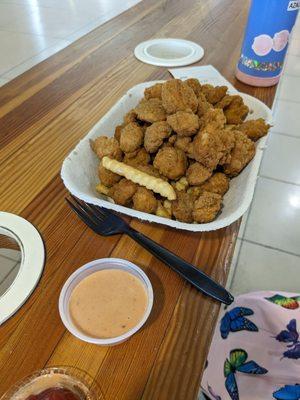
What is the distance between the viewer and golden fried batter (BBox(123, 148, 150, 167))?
0.59 meters

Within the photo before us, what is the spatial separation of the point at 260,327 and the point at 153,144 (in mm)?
444

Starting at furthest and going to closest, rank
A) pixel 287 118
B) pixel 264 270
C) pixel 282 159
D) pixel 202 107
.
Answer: pixel 287 118, pixel 282 159, pixel 264 270, pixel 202 107

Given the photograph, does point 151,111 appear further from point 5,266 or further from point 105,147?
point 5,266

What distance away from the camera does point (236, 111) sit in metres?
0.66

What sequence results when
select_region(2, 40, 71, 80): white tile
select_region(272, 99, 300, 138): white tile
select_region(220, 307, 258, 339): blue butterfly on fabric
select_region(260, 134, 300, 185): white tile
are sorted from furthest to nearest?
select_region(2, 40, 71, 80): white tile
select_region(272, 99, 300, 138): white tile
select_region(260, 134, 300, 185): white tile
select_region(220, 307, 258, 339): blue butterfly on fabric

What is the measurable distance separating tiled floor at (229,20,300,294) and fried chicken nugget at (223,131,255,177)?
61 centimetres

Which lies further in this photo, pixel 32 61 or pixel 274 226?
pixel 32 61

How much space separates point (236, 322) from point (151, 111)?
0.48 meters

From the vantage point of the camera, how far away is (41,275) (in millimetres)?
469

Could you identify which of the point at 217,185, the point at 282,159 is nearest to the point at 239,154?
the point at 217,185

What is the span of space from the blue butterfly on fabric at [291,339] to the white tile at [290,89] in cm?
151

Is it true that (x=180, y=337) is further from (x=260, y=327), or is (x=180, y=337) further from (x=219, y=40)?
(x=219, y=40)

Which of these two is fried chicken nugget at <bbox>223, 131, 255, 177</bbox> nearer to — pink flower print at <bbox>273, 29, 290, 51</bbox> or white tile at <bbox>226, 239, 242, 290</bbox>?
pink flower print at <bbox>273, 29, 290, 51</bbox>

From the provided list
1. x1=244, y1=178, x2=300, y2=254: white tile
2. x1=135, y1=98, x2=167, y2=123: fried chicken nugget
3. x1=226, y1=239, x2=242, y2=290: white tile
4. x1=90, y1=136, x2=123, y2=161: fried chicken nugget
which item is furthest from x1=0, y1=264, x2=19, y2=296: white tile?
x1=244, y1=178, x2=300, y2=254: white tile
